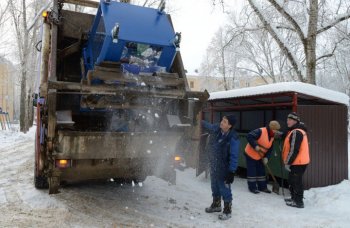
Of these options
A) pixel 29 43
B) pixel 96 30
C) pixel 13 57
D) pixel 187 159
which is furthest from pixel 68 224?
pixel 13 57

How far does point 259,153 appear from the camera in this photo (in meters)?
7.30

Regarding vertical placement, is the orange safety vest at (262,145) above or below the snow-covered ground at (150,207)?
above

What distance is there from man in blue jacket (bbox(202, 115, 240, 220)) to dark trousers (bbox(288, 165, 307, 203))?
1.50m

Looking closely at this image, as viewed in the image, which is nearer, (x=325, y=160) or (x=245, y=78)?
(x=325, y=160)

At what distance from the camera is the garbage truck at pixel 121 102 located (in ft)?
15.4

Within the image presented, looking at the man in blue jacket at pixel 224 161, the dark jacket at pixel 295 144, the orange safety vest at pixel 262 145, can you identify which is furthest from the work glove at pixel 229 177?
the orange safety vest at pixel 262 145

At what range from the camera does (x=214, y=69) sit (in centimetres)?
3481

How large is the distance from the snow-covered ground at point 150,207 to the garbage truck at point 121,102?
503mm

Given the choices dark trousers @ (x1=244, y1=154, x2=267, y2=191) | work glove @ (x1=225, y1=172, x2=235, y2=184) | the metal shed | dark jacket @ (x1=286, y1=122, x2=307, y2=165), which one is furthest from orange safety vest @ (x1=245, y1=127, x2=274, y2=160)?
work glove @ (x1=225, y1=172, x2=235, y2=184)

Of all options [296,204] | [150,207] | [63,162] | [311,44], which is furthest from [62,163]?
[311,44]

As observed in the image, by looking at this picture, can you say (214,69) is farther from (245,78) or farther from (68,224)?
(68,224)

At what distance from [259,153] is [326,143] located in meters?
1.46

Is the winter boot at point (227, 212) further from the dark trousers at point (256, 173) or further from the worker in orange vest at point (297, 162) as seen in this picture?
the dark trousers at point (256, 173)

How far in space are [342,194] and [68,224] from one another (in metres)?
4.85
